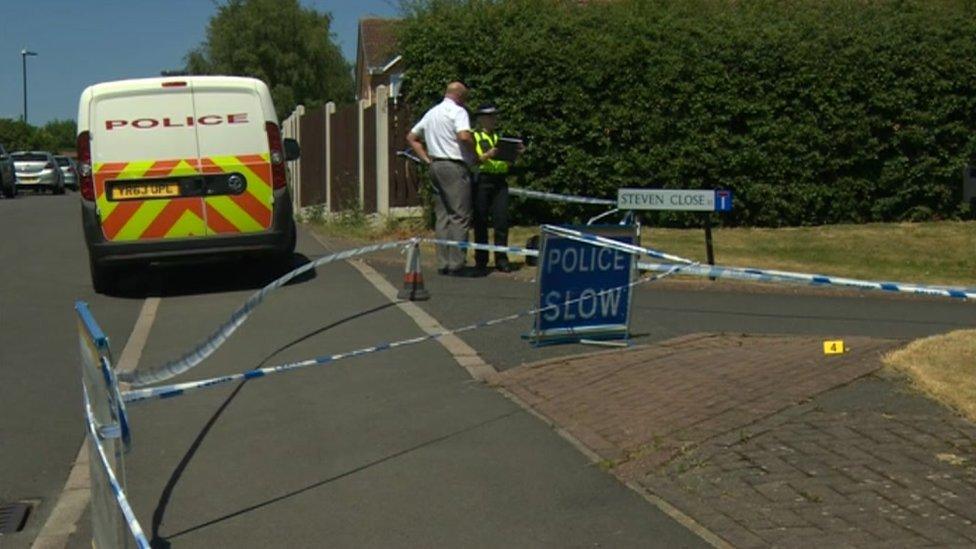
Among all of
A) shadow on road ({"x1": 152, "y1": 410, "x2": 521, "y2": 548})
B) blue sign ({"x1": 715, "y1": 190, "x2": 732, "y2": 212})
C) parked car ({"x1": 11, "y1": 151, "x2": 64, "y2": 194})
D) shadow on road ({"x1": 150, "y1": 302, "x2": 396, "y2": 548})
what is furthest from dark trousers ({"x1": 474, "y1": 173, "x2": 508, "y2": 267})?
parked car ({"x1": 11, "y1": 151, "x2": 64, "y2": 194})

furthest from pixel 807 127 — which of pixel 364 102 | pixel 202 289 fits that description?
pixel 202 289

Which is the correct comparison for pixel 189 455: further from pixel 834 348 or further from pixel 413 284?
pixel 413 284

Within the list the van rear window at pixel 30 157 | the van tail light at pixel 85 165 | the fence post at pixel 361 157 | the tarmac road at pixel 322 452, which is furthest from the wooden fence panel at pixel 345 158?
the van rear window at pixel 30 157

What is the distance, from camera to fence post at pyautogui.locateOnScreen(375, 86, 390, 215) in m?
19.3

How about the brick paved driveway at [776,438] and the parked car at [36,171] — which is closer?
the brick paved driveway at [776,438]

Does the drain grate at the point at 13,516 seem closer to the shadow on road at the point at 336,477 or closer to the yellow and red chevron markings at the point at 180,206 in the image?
the shadow on road at the point at 336,477

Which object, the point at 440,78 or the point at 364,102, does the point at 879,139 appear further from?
the point at 364,102

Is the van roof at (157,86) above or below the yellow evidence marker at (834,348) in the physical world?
above

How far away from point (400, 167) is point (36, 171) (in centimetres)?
3460

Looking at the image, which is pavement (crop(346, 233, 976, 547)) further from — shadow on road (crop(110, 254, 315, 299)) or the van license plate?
shadow on road (crop(110, 254, 315, 299))

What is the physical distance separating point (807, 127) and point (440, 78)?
5.05 meters

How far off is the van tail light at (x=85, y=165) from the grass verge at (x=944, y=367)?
7.52 metres

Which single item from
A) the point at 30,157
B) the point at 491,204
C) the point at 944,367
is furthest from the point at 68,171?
the point at 944,367

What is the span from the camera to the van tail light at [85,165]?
487 inches
